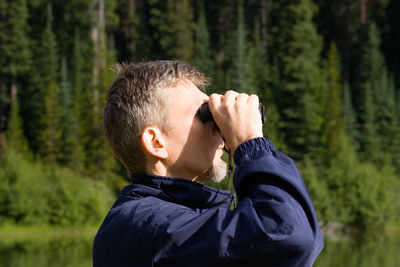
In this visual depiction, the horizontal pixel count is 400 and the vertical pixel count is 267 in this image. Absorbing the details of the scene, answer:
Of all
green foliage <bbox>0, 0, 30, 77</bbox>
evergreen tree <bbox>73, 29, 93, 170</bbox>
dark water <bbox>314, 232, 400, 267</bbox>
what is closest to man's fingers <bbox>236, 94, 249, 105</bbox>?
dark water <bbox>314, 232, 400, 267</bbox>

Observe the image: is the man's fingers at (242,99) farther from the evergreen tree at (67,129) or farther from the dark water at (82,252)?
the evergreen tree at (67,129)

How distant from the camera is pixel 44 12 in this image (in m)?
50.6

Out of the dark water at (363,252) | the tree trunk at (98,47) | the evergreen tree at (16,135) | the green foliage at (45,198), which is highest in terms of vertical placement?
the tree trunk at (98,47)

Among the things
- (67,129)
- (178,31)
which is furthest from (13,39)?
(178,31)

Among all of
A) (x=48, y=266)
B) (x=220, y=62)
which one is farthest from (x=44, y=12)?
(x=48, y=266)

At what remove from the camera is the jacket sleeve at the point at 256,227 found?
156 cm

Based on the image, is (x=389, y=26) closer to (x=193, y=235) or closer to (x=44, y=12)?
(x=44, y=12)

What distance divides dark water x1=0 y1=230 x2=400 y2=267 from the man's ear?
18692 millimetres

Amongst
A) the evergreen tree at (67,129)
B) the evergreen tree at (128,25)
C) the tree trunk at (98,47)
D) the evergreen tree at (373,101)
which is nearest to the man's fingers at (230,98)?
the evergreen tree at (67,129)

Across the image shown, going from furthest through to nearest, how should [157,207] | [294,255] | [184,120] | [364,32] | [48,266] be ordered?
[364,32] < [48,266] < [184,120] < [157,207] < [294,255]

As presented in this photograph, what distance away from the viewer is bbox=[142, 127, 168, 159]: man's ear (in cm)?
195

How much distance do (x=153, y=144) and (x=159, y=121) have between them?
82 millimetres

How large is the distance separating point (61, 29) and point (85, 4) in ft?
31.9

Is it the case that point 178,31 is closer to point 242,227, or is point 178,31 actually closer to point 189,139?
point 189,139
